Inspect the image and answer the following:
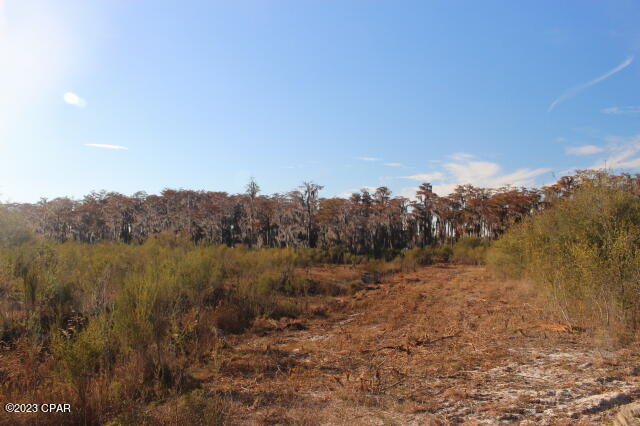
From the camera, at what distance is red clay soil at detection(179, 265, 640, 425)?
5.26 metres

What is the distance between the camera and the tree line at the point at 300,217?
4253cm

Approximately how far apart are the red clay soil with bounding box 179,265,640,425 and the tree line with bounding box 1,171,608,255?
3081 centimetres

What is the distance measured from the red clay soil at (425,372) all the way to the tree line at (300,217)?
30.8 metres

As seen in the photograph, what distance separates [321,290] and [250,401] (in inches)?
556

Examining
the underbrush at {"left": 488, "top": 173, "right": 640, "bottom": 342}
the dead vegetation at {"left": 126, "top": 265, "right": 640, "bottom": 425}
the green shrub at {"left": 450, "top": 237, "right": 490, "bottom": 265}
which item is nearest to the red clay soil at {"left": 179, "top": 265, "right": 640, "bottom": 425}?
the dead vegetation at {"left": 126, "top": 265, "right": 640, "bottom": 425}

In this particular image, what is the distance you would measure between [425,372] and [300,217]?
37.2 metres

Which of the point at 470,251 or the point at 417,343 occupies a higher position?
the point at 470,251

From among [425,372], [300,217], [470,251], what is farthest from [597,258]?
[300,217]

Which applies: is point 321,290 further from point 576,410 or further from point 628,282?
A: point 576,410

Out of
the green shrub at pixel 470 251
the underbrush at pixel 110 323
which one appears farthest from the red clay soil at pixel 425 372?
the green shrub at pixel 470 251

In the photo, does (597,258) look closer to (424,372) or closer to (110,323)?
(424,372)

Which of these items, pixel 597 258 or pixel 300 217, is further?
pixel 300 217

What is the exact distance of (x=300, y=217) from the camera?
4391 centimetres

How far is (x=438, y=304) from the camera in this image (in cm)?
1570
